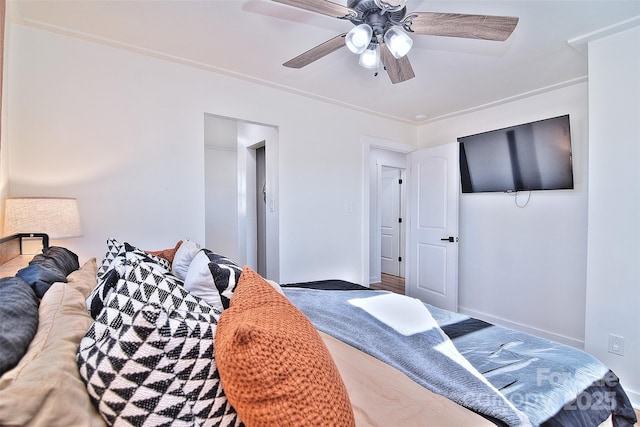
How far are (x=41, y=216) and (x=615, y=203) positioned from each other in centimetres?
349

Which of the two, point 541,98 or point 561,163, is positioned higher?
point 541,98

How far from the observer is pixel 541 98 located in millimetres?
2984

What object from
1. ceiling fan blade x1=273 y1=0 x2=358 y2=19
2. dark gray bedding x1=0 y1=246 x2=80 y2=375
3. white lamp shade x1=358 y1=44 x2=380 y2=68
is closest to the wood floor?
white lamp shade x1=358 y1=44 x2=380 y2=68

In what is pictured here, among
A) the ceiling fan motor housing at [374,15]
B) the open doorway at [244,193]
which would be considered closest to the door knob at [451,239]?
the open doorway at [244,193]

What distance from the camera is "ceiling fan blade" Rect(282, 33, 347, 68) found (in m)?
1.69

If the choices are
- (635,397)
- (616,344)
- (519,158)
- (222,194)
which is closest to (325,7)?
(519,158)

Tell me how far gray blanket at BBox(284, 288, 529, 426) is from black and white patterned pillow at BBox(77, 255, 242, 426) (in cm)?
69

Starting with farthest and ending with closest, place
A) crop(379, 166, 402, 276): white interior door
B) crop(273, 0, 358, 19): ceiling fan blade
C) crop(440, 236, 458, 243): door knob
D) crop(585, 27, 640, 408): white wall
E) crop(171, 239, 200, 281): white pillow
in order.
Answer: crop(379, 166, 402, 276): white interior door
crop(440, 236, 458, 243): door knob
crop(585, 27, 640, 408): white wall
crop(171, 239, 200, 281): white pillow
crop(273, 0, 358, 19): ceiling fan blade

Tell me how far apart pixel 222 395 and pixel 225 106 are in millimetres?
2455

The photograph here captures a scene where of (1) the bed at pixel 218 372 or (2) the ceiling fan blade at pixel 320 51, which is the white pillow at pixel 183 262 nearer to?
(1) the bed at pixel 218 372

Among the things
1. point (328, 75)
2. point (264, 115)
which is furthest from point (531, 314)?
point (264, 115)

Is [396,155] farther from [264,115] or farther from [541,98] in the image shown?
[264,115]

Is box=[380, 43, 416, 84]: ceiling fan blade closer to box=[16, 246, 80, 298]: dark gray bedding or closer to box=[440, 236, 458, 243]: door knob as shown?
box=[16, 246, 80, 298]: dark gray bedding

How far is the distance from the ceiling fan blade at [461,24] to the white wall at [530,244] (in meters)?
1.90
